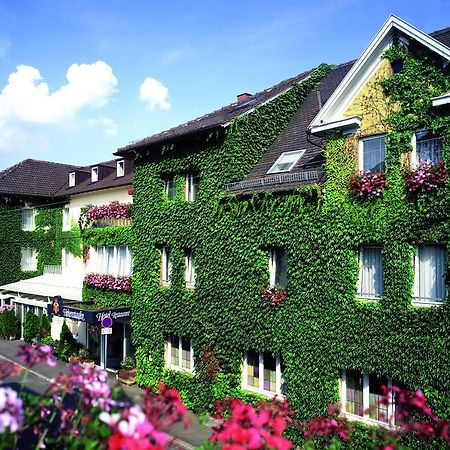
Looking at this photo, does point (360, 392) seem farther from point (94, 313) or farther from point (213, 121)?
point (94, 313)

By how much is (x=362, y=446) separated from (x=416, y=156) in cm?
824

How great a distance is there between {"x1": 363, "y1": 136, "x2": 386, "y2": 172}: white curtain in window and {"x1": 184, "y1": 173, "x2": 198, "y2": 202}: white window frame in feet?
25.1

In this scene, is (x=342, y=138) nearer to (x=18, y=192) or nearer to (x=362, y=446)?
(x=362, y=446)

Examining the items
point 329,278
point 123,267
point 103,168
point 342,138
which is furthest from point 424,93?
point 103,168

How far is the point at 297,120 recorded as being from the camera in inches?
831

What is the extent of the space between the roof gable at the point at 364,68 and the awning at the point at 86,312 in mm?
12535

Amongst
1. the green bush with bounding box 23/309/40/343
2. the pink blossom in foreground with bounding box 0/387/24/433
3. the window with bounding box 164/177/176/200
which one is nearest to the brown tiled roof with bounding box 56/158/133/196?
the window with bounding box 164/177/176/200

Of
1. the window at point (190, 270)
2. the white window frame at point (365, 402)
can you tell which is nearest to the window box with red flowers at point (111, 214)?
the window at point (190, 270)

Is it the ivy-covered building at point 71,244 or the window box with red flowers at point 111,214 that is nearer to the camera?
the window box with red flowers at point 111,214

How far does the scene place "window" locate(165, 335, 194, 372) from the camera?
20.0m

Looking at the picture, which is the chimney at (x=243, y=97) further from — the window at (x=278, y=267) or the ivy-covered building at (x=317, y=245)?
the window at (x=278, y=267)

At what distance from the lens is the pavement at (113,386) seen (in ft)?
51.4

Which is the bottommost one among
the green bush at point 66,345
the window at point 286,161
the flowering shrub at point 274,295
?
the green bush at point 66,345

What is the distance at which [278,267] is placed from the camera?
1669 cm
